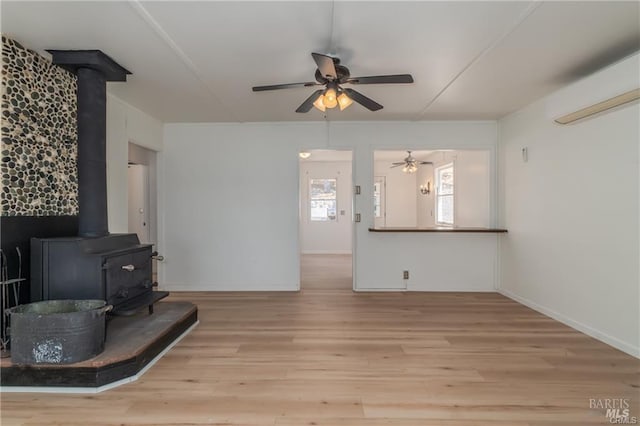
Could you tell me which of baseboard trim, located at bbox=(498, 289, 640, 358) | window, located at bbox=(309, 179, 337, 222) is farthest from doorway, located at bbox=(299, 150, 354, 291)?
baseboard trim, located at bbox=(498, 289, 640, 358)

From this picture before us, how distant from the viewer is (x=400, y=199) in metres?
9.05

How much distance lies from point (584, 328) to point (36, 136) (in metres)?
4.87

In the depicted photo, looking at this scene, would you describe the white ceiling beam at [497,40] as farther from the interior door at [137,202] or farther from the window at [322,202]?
the window at [322,202]

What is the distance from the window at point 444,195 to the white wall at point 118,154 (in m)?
5.61

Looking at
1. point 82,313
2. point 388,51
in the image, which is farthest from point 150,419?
point 388,51

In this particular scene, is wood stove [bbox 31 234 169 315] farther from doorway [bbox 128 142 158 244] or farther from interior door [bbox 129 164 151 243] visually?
interior door [bbox 129 164 151 243]

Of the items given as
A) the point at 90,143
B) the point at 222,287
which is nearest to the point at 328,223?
the point at 222,287

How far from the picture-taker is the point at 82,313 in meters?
2.10

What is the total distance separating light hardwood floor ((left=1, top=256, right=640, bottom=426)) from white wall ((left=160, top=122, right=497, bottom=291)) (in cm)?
111

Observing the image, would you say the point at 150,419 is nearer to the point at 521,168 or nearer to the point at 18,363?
the point at 18,363

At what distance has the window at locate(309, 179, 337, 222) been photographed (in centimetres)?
880

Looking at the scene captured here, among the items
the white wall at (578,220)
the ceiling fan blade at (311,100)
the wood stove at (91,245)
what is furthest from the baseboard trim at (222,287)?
the white wall at (578,220)

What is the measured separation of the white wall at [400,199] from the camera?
29.5ft

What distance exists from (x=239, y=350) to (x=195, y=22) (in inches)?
95.3
